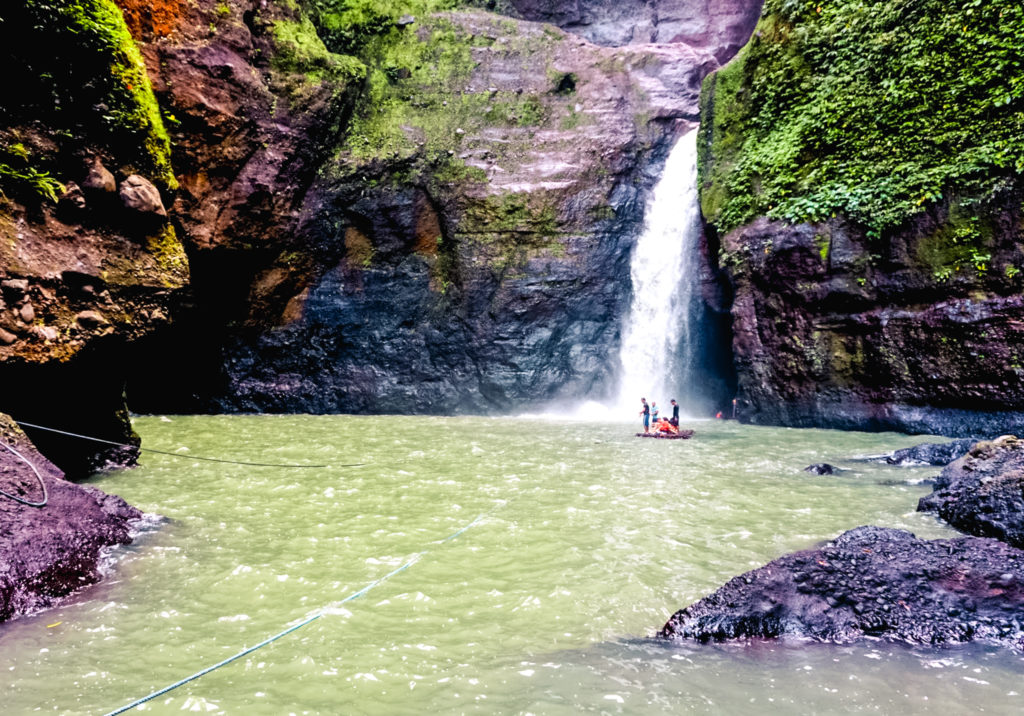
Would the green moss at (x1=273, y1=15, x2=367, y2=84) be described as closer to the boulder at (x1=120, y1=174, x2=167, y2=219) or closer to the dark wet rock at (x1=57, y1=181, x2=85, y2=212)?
the boulder at (x1=120, y1=174, x2=167, y2=219)

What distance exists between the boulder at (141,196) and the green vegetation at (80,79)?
344mm

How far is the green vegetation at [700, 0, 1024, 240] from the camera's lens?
12352 millimetres

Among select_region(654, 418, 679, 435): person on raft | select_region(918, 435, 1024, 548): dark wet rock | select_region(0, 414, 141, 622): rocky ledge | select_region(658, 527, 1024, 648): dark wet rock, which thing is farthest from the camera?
select_region(654, 418, 679, 435): person on raft

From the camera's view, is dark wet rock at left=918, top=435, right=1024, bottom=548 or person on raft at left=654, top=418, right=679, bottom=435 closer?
dark wet rock at left=918, top=435, right=1024, bottom=548

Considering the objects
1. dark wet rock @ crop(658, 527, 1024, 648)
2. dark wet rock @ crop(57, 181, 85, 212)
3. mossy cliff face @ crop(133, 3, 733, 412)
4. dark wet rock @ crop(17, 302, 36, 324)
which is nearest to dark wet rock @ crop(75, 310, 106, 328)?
dark wet rock @ crop(17, 302, 36, 324)

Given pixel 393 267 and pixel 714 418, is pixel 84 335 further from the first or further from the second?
pixel 714 418

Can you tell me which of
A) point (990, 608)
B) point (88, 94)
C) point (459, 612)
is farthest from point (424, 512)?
point (88, 94)

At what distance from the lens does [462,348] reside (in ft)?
62.6

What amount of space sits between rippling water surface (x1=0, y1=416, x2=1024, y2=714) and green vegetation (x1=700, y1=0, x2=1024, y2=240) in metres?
7.69

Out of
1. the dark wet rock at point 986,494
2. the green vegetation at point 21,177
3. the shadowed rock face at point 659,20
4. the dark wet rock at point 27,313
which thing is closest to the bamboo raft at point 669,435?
the dark wet rock at point 986,494

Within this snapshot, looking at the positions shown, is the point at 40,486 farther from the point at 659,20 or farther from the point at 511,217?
the point at 659,20

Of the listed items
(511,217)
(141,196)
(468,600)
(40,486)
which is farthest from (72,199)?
(511,217)

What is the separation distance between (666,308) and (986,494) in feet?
45.5

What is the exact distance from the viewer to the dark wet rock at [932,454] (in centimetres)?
946
